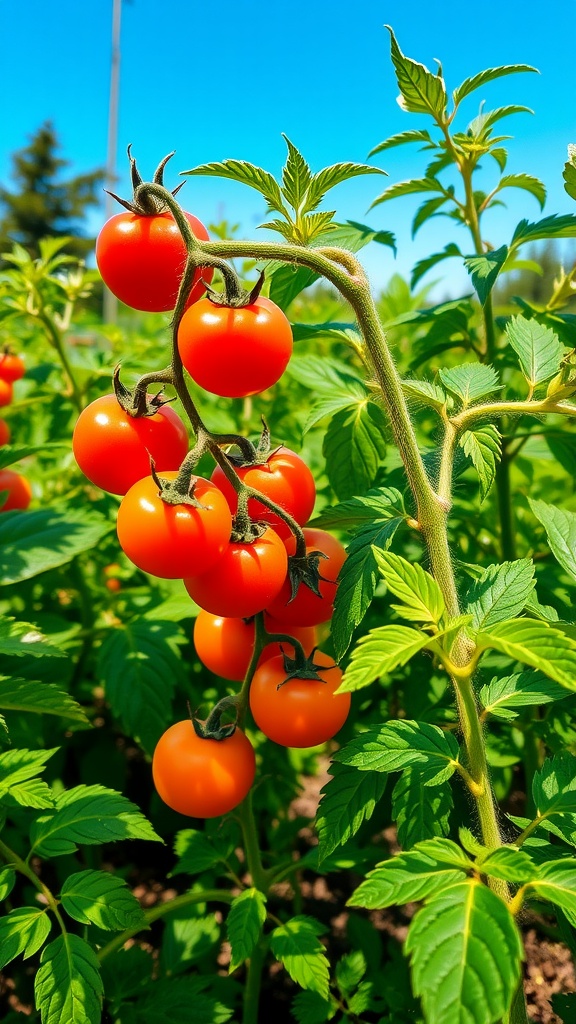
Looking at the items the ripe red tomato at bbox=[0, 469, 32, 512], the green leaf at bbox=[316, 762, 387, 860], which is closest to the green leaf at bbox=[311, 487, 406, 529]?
the green leaf at bbox=[316, 762, 387, 860]

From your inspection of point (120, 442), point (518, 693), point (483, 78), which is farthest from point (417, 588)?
point (483, 78)

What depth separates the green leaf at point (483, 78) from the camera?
3.88 ft

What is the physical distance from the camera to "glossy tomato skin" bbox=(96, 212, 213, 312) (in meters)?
0.83

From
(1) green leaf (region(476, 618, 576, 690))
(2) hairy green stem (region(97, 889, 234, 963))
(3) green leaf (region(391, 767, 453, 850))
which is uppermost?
(1) green leaf (region(476, 618, 576, 690))

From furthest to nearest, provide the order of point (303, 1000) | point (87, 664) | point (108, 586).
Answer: point (108, 586), point (87, 664), point (303, 1000)

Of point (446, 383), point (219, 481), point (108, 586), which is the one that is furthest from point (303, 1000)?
point (108, 586)

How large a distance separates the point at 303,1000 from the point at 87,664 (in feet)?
3.56

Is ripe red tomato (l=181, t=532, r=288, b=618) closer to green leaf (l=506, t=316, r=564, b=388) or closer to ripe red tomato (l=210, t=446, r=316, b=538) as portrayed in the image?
ripe red tomato (l=210, t=446, r=316, b=538)

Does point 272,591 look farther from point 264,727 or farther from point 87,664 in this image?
point 87,664

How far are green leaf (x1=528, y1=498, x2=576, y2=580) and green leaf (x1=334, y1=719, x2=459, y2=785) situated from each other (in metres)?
0.35

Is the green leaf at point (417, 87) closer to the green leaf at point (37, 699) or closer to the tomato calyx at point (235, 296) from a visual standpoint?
the tomato calyx at point (235, 296)

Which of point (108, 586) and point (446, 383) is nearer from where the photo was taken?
point (446, 383)

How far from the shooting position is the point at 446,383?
97 centimetres

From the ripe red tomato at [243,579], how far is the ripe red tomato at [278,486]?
80mm
